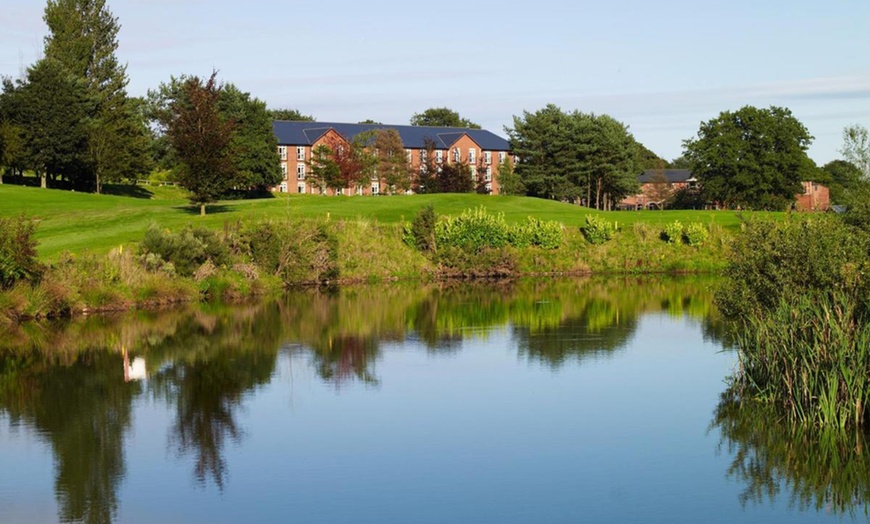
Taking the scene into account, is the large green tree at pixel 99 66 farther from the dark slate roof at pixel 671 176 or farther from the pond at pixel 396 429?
the dark slate roof at pixel 671 176

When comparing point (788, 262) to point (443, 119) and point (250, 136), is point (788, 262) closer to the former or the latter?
point (250, 136)

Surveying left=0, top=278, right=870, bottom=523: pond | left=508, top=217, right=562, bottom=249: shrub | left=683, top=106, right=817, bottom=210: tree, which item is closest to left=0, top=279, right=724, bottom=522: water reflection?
left=0, top=278, right=870, bottom=523: pond

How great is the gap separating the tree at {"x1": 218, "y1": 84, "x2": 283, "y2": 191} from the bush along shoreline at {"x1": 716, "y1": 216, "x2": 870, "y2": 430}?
254 feet

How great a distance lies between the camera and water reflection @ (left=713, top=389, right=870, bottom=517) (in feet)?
56.9

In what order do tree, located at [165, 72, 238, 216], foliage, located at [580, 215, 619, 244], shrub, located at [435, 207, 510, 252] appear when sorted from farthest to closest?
foliage, located at [580, 215, 619, 244] < shrub, located at [435, 207, 510, 252] < tree, located at [165, 72, 238, 216]

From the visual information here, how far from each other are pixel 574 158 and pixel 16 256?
246ft

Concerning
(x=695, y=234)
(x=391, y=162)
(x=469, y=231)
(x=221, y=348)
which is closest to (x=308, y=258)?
(x=469, y=231)

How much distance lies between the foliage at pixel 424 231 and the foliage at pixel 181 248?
14517mm

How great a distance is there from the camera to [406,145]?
434 ft

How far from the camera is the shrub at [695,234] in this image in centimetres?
6631

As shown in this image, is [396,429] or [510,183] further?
[510,183]

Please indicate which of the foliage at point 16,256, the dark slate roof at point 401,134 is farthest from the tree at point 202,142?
the dark slate roof at point 401,134

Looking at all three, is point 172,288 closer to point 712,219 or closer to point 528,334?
point 528,334

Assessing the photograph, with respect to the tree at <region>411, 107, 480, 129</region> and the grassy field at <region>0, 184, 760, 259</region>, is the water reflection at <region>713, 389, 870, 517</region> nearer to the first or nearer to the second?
the grassy field at <region>0, 184, 760, 259</region>
